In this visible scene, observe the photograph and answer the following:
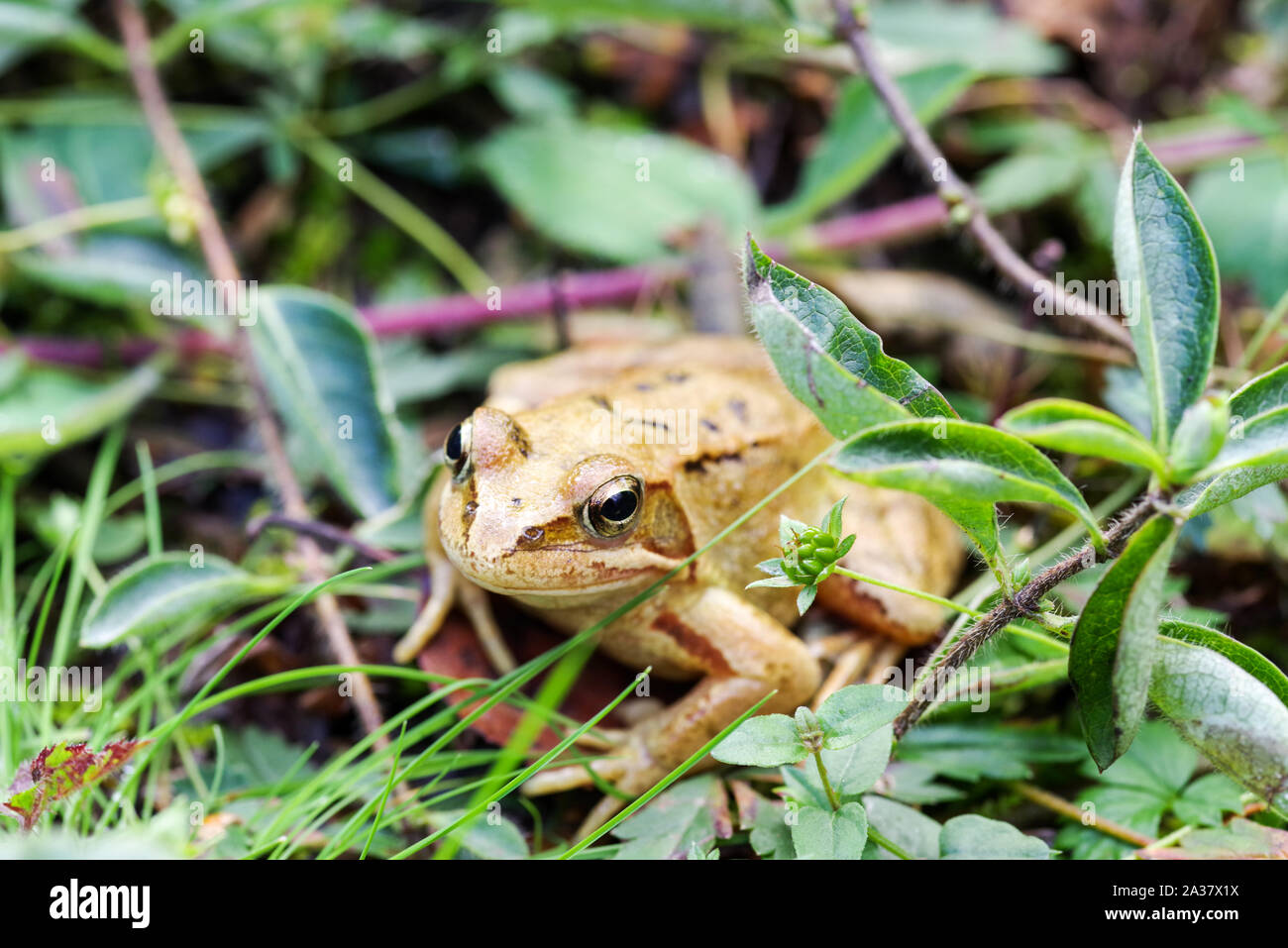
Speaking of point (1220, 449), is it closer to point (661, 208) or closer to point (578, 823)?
point (578, 823)

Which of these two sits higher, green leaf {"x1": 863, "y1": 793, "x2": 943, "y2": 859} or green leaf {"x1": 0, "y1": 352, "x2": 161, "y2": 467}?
green leaf {"x1": 0, "y1": 352, "x2": 161, "y2": 467}

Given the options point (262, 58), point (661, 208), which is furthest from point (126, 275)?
point (661, 208)

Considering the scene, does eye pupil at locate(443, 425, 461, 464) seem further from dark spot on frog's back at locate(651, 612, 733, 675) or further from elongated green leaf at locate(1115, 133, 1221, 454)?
elongated green leaf at locate(1115, 133, 1221, 454)

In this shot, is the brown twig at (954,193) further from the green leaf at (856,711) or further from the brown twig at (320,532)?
the brown twig at (320,532)

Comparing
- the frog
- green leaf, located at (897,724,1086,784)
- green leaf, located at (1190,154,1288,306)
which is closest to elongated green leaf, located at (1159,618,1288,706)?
green leaf, located at (897,724,1086,784)

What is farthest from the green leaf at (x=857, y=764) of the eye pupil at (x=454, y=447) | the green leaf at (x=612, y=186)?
the green leaf at (x=612, y=186)

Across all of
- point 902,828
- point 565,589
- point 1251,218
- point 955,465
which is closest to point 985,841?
point 902,828

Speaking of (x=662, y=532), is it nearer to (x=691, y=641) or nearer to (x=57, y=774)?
(x=691, y=641)
